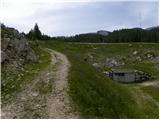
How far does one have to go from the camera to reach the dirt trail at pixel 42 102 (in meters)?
24.3

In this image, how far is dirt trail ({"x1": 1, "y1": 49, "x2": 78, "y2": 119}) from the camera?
2428cm

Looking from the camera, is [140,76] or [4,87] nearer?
[4,87]

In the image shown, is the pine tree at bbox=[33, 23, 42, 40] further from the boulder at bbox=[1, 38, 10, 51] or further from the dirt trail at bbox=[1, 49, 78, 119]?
the dirt trail at bbox=[1, 49, 78, 119]

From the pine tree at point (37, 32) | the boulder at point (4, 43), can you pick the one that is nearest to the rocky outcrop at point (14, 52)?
the boulder at point (4, 43)

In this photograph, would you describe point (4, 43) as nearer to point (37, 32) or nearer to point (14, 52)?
point (14, 52)

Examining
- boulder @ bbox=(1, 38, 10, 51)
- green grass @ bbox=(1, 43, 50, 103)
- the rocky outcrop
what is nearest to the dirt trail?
green grass @ bbox=(1, 43, 50, 103)

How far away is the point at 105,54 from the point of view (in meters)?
119

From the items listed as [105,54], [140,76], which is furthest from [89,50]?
[140,76]

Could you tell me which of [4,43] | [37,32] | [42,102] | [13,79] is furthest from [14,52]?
[37,32]

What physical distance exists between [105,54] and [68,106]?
94.5 m

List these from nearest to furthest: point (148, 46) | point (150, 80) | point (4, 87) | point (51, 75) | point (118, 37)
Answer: point (4, 87)
point (51, 75)
point (150, 80)
point (148, 46)
point (118, 37)

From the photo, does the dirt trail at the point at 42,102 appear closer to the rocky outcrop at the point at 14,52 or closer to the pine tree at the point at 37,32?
the rocky outcrop at the point at 14,52

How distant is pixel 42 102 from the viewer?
26.6 meters

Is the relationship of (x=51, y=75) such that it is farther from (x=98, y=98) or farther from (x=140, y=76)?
(x=140, y=76)
